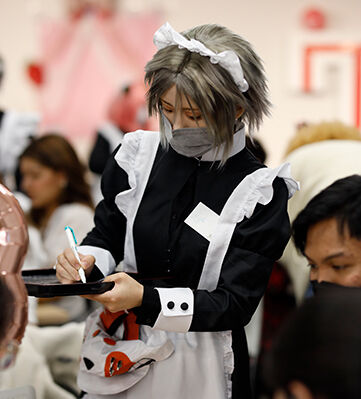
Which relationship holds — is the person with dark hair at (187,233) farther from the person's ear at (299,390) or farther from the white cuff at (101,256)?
the person's ear at (299,390)

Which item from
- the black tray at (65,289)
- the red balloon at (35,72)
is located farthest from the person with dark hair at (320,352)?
the red balloon at (35,72)

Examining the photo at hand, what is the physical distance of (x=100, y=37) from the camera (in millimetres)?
5242

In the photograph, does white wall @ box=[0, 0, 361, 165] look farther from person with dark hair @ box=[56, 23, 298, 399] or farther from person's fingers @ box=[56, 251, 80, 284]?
person's fingers @ box=[56, 251, 80, 284]

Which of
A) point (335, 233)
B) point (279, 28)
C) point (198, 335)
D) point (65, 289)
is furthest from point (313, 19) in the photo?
point (65, 289)

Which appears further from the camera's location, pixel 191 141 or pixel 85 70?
pixel 85 70

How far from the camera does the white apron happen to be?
1.22m

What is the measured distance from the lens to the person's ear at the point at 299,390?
2.07 feet

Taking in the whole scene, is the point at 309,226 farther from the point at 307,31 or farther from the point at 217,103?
the point at 307,31

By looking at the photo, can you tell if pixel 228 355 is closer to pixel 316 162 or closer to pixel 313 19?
pixel 316 162

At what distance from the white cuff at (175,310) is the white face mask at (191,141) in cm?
26

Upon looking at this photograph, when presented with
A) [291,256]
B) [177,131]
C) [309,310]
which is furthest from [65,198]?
[309,310]

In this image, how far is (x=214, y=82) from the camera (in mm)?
1150

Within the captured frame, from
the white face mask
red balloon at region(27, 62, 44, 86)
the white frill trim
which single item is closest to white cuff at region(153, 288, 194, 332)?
the white frill trim

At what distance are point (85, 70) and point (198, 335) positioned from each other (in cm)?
427
